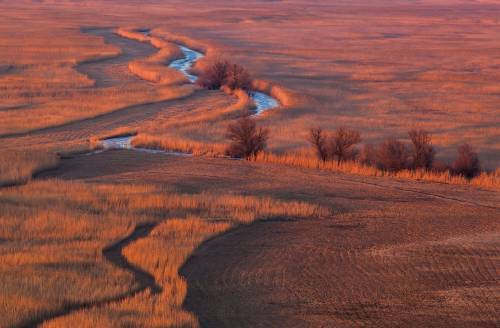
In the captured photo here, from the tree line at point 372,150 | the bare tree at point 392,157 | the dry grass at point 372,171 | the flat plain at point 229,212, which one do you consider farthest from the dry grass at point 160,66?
the bare tree at point 392,157

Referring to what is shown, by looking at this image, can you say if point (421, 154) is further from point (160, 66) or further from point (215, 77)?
point (160, 66)

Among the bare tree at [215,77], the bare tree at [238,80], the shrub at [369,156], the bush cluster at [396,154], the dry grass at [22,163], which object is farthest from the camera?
the bare tree at [215,77]

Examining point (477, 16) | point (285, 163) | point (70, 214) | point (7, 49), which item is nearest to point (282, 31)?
point (7, 49)

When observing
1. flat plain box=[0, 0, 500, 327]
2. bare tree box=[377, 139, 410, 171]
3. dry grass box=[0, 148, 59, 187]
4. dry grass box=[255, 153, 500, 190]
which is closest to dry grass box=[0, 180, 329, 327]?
flat plain box=[0, 0, 500, 327]

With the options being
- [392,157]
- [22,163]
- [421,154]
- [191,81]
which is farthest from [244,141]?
[191,81]

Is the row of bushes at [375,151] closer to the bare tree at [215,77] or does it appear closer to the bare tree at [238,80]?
the bare tree at [238,80]

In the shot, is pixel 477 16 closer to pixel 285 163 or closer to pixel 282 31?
pixel 282 31
